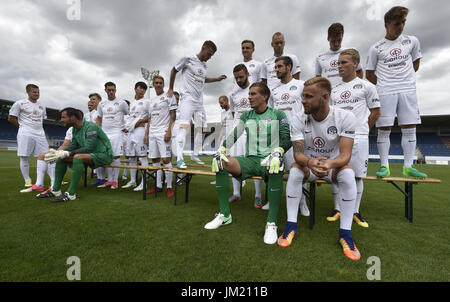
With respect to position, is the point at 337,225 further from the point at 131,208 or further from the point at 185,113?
the point at 185,113

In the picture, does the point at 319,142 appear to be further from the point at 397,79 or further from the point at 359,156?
the point at 397,79

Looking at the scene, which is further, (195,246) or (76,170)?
(76,170)

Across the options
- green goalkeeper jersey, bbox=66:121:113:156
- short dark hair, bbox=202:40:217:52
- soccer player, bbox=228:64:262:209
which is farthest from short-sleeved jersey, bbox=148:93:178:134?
soccer player, bbox=228:64:262:209

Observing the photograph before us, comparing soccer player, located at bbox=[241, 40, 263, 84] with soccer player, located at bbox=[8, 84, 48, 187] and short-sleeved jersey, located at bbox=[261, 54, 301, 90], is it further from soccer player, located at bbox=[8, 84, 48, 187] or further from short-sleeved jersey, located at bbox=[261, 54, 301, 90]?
soccer player, located at bbox=[8, 84, 48, 187]

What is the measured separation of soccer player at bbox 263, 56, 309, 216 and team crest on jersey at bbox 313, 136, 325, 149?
86 centimetres

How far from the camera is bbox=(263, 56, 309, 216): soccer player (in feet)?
11.1

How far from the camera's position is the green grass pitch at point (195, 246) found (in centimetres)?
165

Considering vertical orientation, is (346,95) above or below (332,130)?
above

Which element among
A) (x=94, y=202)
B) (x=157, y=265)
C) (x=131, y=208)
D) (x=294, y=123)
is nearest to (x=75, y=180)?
(x=94, y=202)

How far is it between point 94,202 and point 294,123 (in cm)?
359

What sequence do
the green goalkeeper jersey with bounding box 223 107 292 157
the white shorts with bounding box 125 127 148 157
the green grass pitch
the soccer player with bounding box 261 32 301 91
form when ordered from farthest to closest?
the white shorts with bounding box 125 127 148 157
the soccer player with bounding box 261 32 301 91
the green goalkeeper jersey with bounding box 223 107 292 157
the green grass pitch

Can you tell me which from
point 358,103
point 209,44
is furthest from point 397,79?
point 209,44

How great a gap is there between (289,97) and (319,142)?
1290 millimetres

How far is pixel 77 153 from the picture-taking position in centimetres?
446
